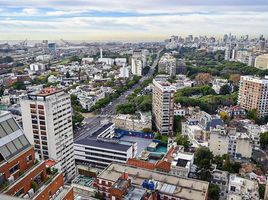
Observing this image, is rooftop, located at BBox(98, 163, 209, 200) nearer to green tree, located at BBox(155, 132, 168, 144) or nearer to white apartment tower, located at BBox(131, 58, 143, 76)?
green tree, located at BBox(155, 132, 168, 144)

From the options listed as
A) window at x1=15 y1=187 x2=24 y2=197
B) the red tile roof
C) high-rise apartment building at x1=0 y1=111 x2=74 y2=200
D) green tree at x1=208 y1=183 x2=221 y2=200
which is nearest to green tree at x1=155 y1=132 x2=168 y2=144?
the red tile roof

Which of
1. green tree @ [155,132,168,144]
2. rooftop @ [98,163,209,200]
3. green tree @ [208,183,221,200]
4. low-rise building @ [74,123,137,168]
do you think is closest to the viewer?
rooftop @ [98,163,209,200]

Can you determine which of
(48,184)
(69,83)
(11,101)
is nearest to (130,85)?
(69,83)

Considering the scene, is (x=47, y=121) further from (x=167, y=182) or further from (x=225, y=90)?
(x=225, y=90)

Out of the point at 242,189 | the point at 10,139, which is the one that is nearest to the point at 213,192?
the point at 242,189

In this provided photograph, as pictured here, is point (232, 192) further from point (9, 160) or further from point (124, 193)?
point (9, 160)

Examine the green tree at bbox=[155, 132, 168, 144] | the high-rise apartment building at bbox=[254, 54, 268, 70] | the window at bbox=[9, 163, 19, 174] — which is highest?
the window at bbox=[9, 163, 19, 174]

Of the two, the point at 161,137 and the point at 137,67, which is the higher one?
the point at 137,67
